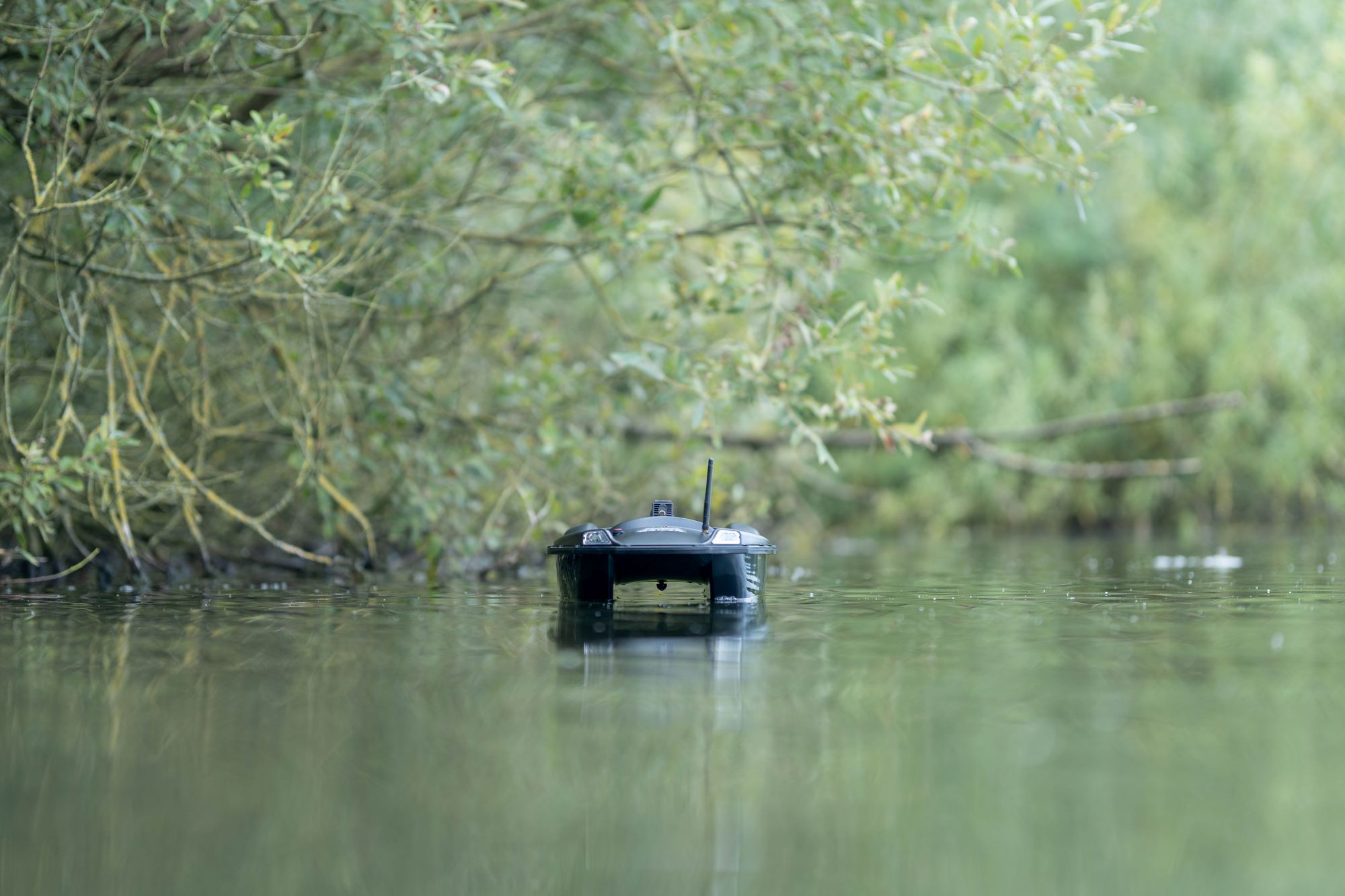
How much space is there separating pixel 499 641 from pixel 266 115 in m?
4.75

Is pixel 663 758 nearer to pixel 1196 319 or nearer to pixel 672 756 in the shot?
pixel 672 756

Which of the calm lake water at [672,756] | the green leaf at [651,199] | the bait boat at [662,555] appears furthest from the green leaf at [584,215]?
the calm lake water at [672,756]

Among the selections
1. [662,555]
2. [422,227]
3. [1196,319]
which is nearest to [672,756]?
[662,555]

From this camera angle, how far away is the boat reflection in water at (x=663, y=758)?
8.18 ft

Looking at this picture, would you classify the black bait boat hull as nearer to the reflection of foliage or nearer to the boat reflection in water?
the boat reflection in water

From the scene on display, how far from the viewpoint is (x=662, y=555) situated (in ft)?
20.3

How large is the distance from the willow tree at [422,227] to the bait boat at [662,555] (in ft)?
3.51

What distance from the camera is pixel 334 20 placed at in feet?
25.5

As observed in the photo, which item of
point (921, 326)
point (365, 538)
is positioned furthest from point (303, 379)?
point (921, 326)

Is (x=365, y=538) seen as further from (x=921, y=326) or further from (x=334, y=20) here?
(x=921, y=326)

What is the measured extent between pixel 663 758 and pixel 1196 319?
1476 centimetres

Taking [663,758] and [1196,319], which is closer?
[663,758]

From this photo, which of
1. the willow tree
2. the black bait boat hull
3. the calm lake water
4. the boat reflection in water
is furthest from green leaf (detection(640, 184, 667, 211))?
the boat reflection in water

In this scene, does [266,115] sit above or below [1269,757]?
above
